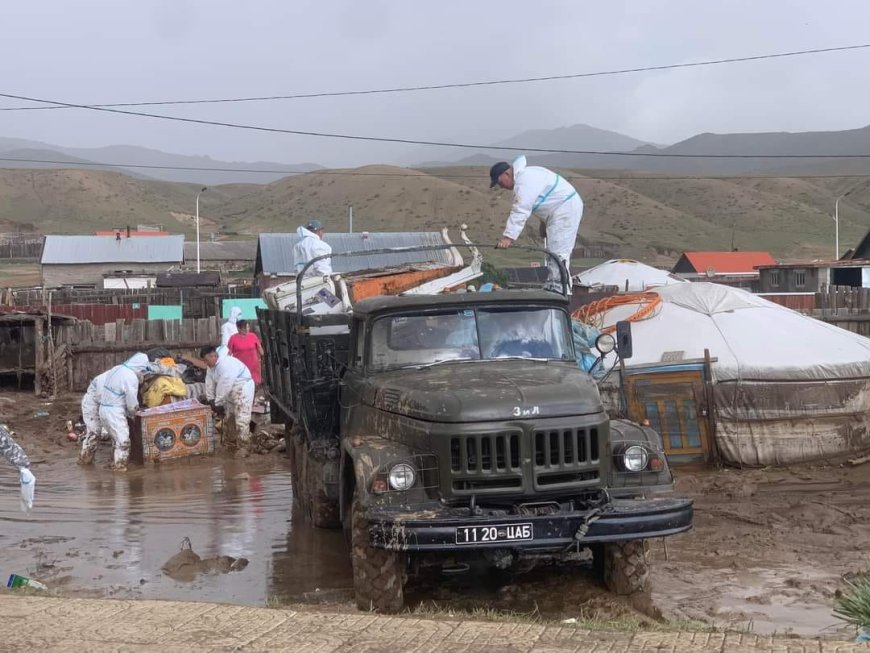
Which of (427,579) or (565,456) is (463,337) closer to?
(565,456)

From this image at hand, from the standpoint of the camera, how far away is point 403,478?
21.9 ft

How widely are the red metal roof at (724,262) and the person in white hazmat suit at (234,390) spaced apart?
4429cm

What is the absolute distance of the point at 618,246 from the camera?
3445 inches

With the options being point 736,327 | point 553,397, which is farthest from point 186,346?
point 553,397

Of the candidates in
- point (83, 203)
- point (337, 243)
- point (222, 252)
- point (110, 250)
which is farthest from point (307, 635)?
point (83, 203)

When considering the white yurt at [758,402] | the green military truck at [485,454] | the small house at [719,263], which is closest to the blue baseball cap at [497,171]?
the green military truck at [485,454]

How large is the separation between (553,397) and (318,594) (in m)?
2.43

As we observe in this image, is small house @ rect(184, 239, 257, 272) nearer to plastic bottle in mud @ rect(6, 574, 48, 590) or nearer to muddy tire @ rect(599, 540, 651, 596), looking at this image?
plastic bottle in mud @ rect(6, 574, 48, 590)

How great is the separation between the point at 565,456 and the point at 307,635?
2.10m

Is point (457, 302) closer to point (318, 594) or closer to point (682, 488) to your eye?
point (318, 594)

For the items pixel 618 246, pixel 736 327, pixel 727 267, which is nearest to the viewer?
pixel 736 327

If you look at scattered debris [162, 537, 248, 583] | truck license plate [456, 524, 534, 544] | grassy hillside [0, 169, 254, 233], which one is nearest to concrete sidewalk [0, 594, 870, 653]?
truck license plate [456, 524, 534, 544]

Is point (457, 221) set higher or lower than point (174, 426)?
higher

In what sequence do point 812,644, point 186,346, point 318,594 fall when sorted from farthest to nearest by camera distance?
point 186,346 < point 318,594 < point 812,644
